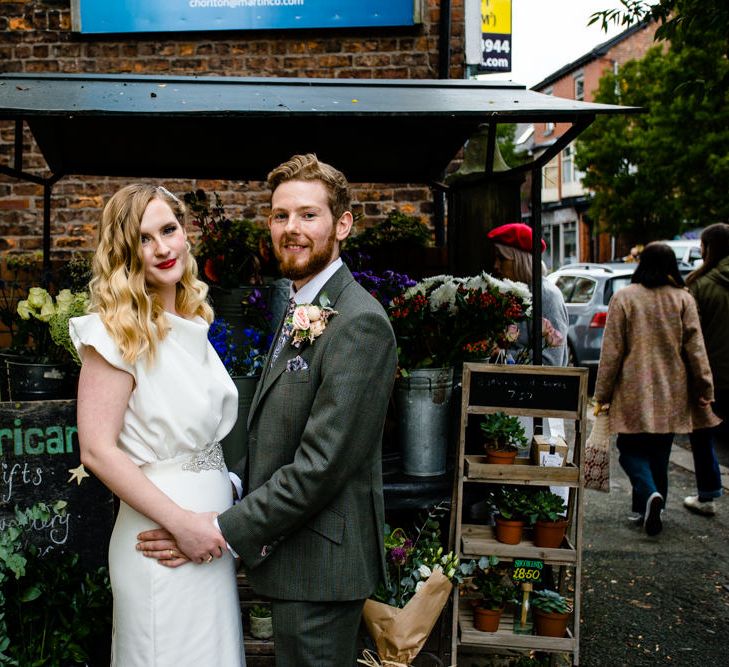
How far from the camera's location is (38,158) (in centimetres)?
588

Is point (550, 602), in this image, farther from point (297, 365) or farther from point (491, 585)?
point (297, 365)

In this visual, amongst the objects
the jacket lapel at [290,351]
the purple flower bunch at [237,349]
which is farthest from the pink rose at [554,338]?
the jacket lapel at [290,351]

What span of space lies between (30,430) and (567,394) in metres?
2.17

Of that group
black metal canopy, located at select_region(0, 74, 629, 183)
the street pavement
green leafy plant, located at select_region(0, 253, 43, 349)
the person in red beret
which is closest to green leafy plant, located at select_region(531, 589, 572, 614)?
the street pavement

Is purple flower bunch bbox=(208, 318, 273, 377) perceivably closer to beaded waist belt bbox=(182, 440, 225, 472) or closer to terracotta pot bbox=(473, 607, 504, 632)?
beaded waist belt bbox=(182, 440, 225, 472)

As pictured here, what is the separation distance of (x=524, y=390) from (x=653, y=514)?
2.61 metres

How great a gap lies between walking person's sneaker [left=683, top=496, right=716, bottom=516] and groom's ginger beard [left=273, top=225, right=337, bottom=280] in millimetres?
4571

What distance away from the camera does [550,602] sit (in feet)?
10.8

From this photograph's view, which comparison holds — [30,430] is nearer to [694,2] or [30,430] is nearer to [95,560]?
[95,560]

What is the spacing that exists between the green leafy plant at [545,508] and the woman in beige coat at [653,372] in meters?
2.16

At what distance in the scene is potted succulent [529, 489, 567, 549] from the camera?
3301mm

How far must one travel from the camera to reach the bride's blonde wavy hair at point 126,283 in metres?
2.06

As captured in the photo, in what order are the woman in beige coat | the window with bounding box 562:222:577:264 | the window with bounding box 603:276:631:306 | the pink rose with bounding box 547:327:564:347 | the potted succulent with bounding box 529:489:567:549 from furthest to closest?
the window with bounding box 562:222:577:264, the window with bounding box 603:276:631:306, the woman in beige coat, the pink rose with bounding box 547:327:564:347, the potted succulent with bounding box 529:489:567:549

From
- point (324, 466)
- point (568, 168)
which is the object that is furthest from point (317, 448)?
point (568, 168)
